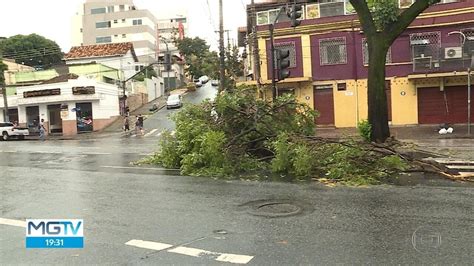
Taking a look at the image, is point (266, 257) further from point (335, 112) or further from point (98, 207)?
point (335, 112)

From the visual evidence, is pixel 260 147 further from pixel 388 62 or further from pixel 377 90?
pixel 388 62

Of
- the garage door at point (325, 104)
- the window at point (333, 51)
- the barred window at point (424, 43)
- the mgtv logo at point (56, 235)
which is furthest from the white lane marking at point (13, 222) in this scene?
the barred window at point (424, 43)

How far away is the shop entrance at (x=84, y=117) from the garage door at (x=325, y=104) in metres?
21.7

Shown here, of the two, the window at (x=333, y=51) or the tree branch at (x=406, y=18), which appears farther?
the window at (x=333, y=51)

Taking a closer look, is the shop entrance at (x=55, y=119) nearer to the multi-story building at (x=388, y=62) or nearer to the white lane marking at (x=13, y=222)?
the multi-story building at (x=388, y=62)

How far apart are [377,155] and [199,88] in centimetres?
6959

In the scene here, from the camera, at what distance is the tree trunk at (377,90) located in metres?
17.1

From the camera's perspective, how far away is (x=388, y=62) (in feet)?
101

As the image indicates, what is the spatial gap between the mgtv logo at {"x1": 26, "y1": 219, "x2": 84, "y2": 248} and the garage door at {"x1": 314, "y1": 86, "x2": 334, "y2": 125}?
2700cm

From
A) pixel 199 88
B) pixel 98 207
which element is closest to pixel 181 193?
pixel 98 207

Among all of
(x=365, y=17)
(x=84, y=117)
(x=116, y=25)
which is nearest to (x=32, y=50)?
(x=116, y=25)

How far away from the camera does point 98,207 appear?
8.82m

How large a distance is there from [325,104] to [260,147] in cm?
1935

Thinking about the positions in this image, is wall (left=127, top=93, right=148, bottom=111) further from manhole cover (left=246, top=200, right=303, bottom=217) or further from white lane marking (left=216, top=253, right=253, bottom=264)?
white lane marking (left=216, top=253, right=253, bottom=264)
